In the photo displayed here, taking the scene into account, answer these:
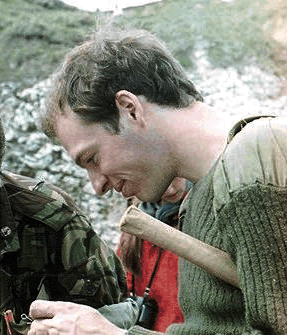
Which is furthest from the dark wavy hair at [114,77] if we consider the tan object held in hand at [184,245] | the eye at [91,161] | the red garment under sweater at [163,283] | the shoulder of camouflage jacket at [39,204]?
the red garment under sweater at [163,283]

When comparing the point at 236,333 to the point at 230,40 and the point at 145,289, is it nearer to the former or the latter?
the point at 145,289

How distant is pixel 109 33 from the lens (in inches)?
72.9

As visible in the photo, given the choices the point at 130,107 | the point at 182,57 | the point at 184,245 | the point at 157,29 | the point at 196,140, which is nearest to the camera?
the point at 184,245

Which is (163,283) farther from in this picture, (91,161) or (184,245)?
(184,245)

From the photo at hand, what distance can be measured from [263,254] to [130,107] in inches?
24.6

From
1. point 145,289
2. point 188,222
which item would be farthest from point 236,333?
point 145,289

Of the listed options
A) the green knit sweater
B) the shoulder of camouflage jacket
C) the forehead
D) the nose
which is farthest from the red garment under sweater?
the green knit sweater

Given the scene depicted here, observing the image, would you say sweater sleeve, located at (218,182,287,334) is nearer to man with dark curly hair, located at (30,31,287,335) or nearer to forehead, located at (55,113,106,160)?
A: man with dark curly hair, located at (30,31,287,335)

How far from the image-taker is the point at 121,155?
1718mm

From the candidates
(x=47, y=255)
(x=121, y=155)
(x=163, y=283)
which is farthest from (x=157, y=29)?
(x=121, y=155)

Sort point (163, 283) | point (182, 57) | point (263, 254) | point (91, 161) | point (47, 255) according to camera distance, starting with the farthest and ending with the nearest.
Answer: point (182, 57) < point (163, 283) < point (47, 255) < point (91, 161) < point (263, 254)

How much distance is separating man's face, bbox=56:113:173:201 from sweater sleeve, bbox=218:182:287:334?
447 millimetres

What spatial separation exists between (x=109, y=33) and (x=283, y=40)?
754cm

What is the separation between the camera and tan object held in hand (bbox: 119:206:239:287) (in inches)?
53.8
